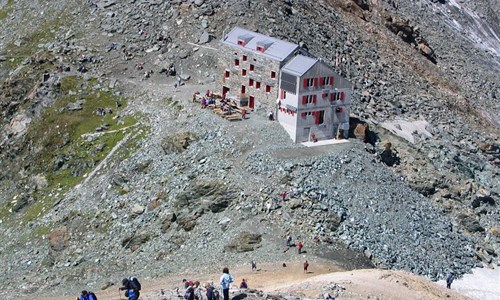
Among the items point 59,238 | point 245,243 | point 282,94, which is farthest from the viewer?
point 282,94

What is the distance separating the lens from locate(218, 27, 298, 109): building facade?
97688 mm

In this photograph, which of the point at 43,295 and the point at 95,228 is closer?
the point at 43,295

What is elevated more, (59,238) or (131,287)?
(131,287)

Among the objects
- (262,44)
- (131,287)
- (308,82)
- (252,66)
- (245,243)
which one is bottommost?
(245,243)

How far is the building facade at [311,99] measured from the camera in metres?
94.1

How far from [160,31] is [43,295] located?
49.0m

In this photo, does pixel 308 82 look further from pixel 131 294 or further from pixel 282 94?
pixel 131 294

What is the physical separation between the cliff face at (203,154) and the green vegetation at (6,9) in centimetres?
26

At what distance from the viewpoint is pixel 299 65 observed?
94875 millimetres

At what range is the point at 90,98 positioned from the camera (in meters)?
114

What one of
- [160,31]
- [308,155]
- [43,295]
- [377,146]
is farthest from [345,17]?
[43,295]

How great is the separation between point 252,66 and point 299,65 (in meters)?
7.31

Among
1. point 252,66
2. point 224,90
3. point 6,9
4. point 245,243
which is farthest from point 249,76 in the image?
point 6,9

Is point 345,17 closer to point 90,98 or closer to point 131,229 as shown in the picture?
point 90,98
